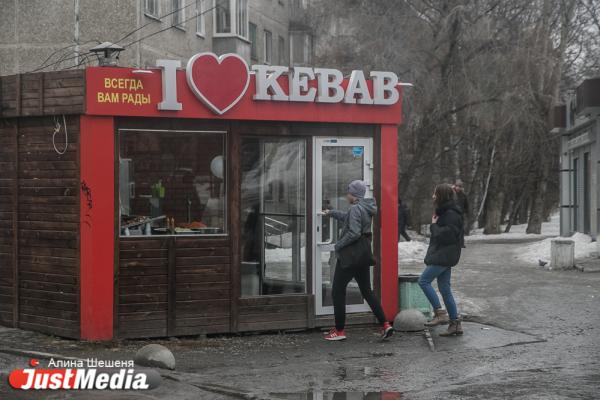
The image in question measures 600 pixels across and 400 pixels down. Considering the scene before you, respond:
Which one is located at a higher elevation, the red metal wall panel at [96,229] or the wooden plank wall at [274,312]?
the red metal wall panel at [96,229]

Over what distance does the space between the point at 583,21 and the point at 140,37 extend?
16920mm

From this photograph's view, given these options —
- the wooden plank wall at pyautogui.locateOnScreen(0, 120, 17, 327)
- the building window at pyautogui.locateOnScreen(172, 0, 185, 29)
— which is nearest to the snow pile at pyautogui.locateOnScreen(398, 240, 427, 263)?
the building window at pyautogui.locateOnScreen(172, 0, 185, 29)

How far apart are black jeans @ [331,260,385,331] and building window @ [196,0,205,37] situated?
72.5 ft

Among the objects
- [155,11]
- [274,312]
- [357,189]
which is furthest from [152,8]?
[357,189]

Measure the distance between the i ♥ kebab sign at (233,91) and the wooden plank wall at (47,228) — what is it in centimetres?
57

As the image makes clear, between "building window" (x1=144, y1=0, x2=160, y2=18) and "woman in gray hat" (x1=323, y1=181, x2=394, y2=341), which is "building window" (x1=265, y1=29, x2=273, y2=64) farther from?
"woman in gray hat" (x1=323, y1=181, x2=394, y2=341)

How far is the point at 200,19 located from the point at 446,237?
73.2 feet

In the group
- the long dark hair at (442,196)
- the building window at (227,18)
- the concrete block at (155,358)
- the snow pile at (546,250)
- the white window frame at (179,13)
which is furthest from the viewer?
the building window at (227,18)

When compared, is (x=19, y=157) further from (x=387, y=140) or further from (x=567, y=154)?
(x=567, y=154)

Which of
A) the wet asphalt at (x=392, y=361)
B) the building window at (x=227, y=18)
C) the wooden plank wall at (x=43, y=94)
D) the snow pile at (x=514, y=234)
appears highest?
the building window at (x=227, y=18)

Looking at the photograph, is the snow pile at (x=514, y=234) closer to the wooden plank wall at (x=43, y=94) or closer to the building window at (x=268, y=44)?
the building window at (x=268, y=44)

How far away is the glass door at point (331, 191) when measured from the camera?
11.4 metres

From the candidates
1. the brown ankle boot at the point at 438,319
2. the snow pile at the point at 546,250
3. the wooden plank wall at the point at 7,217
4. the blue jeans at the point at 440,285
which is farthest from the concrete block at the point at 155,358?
the snow pile at the point at 546,250

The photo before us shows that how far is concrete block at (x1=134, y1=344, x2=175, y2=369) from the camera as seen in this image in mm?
8711
